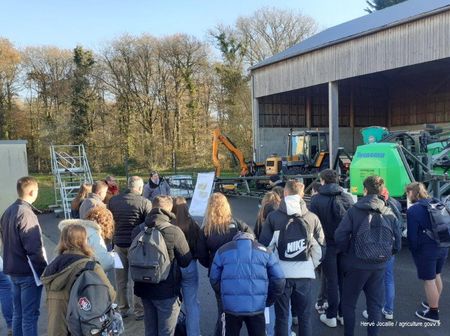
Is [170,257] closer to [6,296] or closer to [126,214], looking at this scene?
[126,214]

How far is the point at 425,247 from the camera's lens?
4.50 m

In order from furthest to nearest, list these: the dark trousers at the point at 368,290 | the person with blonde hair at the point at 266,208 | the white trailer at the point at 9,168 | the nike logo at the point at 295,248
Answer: the white trailer at the point at 9,168
the person with blonde hair at the point at 266,208
the dark trousers at the point at 368,290
the nike logo at the point at 295,248

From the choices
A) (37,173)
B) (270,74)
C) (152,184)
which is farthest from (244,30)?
(152,184)

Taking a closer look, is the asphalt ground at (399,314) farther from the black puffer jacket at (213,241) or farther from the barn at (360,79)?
the barn at (360,79)

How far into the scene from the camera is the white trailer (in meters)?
12.5

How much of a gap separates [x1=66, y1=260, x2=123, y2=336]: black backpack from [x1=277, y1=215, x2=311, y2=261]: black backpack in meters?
1.68

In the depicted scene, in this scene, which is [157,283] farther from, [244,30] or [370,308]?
[244,30]

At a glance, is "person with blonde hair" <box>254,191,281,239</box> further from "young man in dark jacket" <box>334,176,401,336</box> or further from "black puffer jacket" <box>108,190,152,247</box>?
"black puffer jacket" <box>108,190,152,247</box>

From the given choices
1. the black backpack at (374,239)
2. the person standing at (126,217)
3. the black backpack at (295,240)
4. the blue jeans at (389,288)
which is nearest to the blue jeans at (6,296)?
the person standing at (126,217)

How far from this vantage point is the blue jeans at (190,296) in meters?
3.95

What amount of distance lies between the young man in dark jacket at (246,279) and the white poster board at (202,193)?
837cm

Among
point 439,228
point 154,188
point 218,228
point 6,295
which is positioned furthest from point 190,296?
point 154,188

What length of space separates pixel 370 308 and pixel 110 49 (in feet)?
108

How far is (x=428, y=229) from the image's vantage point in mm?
4445
